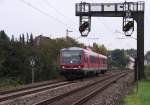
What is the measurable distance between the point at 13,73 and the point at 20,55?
196cm

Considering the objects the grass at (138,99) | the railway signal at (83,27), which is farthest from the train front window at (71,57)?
the grass at (138,99)

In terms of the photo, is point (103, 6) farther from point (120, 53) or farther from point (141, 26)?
point (120, 53)

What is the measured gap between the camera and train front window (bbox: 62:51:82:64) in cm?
4841

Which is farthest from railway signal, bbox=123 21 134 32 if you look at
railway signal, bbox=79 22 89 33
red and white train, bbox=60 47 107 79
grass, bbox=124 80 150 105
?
grass, bbox=124 80 150 105

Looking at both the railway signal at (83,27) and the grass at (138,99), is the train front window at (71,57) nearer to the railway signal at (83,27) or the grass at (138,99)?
the railway signal at (83,27)

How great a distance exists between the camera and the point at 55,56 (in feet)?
201

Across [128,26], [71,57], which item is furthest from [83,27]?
[128,26]

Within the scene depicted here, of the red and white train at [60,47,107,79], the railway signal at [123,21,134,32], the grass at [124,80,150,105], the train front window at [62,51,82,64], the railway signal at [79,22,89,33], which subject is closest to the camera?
the grass at [124,80,150,105]

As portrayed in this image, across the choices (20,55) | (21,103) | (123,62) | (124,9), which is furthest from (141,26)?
(123,62)

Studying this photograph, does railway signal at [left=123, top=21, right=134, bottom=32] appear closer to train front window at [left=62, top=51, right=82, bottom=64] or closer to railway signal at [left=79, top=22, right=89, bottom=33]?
railway signal at [left=79, top=22, right=89, bottom=33]

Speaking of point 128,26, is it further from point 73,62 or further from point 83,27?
point 73,62

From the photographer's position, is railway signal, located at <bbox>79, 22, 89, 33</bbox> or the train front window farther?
the train front window

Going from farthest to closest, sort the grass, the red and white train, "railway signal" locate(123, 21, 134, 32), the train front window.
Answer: the train front window → the red and white train → "railway signal" locate(123, 21, 134, 32) → the grass

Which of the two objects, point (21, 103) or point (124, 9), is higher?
point (124, 9)
